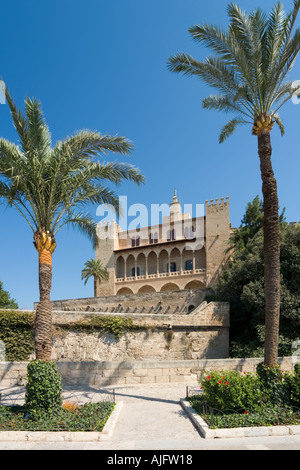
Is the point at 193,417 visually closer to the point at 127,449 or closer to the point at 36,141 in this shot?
the point at 127,449

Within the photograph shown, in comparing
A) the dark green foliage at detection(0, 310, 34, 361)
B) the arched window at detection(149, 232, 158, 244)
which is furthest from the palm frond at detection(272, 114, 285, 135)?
the arched window at detection(149, 232, 158, 244)

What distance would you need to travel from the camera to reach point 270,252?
9992mm

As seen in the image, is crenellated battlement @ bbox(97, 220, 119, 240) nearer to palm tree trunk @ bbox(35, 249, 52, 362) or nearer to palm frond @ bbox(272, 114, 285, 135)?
palm frond @ bbox(272, 114, 285, 135)

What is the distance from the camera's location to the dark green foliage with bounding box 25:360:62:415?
312 inches

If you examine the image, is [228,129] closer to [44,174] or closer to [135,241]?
[44,174]

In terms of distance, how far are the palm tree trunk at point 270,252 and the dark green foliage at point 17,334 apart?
12.1m

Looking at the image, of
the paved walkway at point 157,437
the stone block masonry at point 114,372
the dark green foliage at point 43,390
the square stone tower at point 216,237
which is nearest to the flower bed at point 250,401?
the paved walkway at point 157,437

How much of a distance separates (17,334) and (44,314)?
9.25 metres

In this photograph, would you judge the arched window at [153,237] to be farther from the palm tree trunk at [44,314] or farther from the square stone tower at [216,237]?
the palm tree trunk at [44,314]

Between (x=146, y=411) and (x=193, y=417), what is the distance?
1.64 meters

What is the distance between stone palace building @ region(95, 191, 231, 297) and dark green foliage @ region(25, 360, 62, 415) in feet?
97.7

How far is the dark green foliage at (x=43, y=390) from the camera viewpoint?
7.93 meters

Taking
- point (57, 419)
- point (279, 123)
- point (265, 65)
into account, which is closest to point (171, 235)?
point (279, 123)
